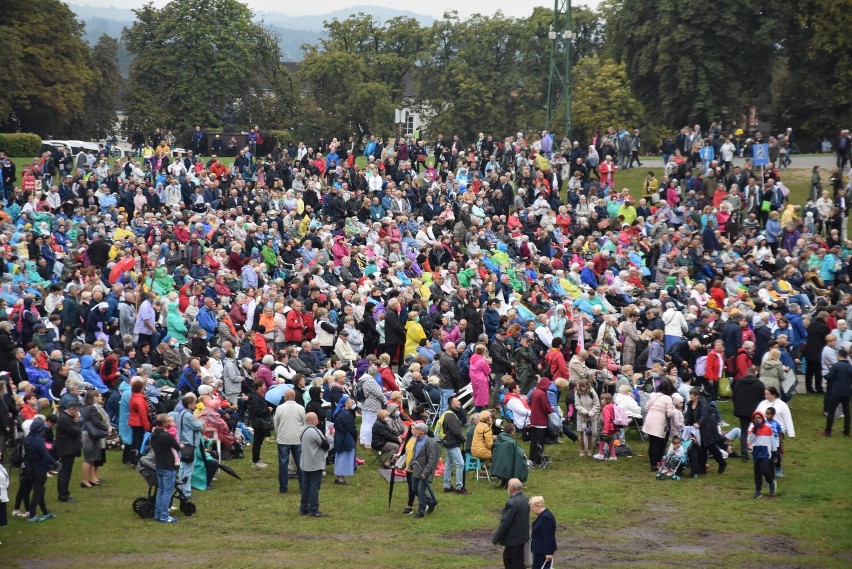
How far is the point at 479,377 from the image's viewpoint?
63.9 ft

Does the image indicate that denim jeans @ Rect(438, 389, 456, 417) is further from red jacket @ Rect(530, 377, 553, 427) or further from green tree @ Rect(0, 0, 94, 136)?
green tree @ Rect(0, 0, 94, 136)

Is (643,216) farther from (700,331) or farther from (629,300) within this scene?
(700,331)

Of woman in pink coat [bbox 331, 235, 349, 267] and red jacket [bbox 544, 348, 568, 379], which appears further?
woman in pink coat [bbox 331, 235, 349, 267]

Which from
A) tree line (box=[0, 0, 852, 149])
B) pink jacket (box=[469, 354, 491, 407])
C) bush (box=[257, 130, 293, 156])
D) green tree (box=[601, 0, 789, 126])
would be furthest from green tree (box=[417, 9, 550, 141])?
pink jacket (box=[469, 354, 491, 407])

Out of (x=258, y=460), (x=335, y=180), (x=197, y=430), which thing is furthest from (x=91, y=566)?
(x=335, y=180)

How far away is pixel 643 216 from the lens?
33.0m

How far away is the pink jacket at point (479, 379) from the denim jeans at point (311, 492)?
4500mm

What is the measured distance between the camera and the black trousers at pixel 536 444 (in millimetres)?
18375

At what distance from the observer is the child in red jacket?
61.4 feet

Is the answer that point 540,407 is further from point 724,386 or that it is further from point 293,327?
point 293,327

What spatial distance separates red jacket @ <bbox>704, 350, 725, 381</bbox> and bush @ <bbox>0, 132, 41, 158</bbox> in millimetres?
31822

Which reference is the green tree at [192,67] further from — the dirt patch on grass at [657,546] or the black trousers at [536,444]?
the dirt patch on grass at [657,546]

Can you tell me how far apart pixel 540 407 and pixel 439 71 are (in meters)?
50.1

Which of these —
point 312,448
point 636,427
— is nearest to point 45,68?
point 636,427
